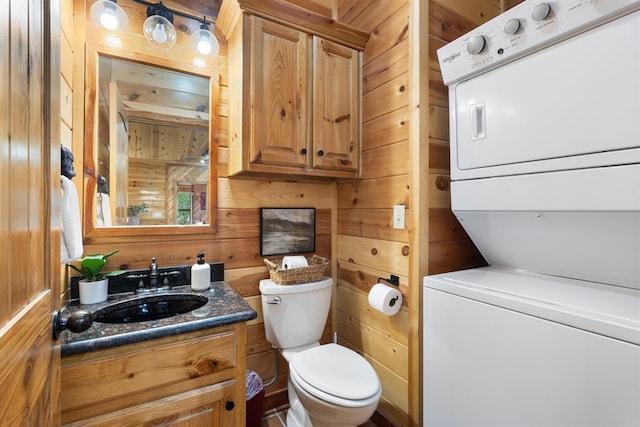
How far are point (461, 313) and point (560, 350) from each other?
0.31 meters

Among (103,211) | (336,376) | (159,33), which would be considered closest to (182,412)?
(336,376)

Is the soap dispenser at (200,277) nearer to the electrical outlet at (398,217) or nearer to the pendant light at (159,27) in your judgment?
the electrical outlet at (398,217)

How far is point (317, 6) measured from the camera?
6.50 ft

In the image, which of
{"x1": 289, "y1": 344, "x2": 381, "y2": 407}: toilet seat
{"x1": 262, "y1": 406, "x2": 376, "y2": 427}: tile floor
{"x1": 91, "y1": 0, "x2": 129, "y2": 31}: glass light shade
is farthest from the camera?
{"x1": 262, "y1": 406, "x2": 376, "y2": 427}: tile floor

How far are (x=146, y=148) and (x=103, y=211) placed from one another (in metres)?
0.36

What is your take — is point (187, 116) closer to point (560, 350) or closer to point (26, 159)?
point (26, 159)

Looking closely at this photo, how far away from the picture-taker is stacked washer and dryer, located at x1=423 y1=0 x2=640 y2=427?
80 cm

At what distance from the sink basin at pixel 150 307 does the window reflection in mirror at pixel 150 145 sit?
15.1 inches

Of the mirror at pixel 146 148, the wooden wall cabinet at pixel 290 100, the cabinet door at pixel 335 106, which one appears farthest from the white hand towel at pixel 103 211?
the cabinet door at pixel 335 106

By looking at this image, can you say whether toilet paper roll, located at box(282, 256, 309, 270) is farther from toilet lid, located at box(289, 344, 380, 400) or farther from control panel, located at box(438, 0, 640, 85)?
control panel, located at box(438, 0, 640, 85)

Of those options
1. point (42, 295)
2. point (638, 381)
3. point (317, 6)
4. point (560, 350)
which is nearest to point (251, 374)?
point (42, 295)

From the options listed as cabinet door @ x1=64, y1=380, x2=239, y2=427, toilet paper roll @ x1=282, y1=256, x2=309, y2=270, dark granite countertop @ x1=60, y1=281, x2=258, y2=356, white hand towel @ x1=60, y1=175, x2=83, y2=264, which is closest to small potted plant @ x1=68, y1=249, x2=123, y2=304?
dark granite countertop @ x1=60, y1=281, x2=258, y2=356

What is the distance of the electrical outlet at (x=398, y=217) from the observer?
4.81 ft

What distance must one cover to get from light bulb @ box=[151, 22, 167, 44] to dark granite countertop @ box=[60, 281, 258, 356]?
122cm
